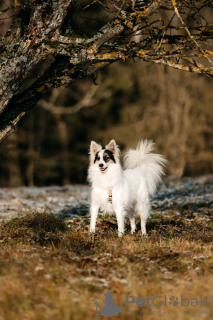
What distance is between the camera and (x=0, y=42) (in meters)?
6.81

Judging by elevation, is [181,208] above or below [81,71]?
below

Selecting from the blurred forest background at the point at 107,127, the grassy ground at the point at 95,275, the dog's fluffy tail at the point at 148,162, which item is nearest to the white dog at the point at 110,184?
the dog's fluffy tail at the point at 148,162

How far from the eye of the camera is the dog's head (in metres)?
7.84

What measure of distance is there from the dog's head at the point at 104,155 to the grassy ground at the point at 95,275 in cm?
140

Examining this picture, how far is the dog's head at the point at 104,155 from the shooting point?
7.84m

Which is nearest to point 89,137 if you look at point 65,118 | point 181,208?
point 65,118

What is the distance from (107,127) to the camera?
27.6 metres

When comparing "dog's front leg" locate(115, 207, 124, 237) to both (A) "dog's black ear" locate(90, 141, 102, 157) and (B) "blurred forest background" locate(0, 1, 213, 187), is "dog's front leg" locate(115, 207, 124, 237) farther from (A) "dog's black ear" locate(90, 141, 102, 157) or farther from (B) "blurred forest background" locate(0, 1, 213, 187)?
(B) "blurred forest background" locate(0, 1, 213, 187)

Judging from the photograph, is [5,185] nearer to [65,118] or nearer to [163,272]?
[65,118]

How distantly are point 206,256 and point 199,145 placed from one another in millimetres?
20180

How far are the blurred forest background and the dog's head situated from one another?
15.7m

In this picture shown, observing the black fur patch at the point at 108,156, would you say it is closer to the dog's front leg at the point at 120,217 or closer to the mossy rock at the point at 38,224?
the dog's front leg at the point at 120,217

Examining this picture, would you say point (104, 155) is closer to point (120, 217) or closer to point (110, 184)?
point (110, 184)

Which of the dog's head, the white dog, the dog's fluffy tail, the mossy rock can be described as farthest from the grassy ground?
the dog's fluffy tail
